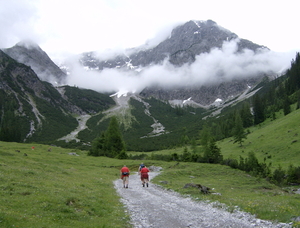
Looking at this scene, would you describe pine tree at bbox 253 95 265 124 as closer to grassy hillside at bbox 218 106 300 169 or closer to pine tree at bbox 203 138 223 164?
grassy hillside at bbox 218 106 300 169

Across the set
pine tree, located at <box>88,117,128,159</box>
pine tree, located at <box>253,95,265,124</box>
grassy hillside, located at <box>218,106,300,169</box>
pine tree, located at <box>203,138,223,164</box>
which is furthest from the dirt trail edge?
pine tree, located at <box>253,95,265,124</box>

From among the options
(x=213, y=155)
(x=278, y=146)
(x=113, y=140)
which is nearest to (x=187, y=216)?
(x=213, y=155)

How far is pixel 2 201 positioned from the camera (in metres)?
13.8

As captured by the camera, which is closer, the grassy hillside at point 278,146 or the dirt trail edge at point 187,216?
the dirt trail edge at point 187,216

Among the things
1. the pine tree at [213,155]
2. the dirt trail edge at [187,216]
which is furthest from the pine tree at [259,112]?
the dirt trail edge at [187,216]

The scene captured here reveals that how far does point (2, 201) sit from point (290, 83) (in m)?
190

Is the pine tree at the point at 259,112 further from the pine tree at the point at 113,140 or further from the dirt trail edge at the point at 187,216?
the dirt trail edge at the point at 187,216

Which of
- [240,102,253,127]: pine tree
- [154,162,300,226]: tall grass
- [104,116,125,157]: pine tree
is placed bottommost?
[154,162,300,226]: tall grass

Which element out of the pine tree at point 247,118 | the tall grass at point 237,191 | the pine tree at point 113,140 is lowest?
the tall grass at point 237,191

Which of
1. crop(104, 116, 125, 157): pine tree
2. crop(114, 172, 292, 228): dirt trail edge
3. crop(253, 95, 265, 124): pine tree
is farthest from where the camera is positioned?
crop(253, 95, 265, 124): pine tree

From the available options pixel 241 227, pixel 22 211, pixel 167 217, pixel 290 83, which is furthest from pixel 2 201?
pixel 290 83

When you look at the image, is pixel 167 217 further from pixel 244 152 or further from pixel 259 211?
pixel 244 152

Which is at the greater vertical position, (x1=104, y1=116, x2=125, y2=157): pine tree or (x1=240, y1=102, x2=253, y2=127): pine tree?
(x1=240, y1=102, x2=253, y2=127): pine tree

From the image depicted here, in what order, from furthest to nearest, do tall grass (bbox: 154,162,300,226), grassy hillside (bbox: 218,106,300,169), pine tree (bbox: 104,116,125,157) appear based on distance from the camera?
pine tree (bbox: 104,116,125,157) < grassy hillside (bbox: 218,106,300,169) < tall grass (bbox: 154,162,300,226)
